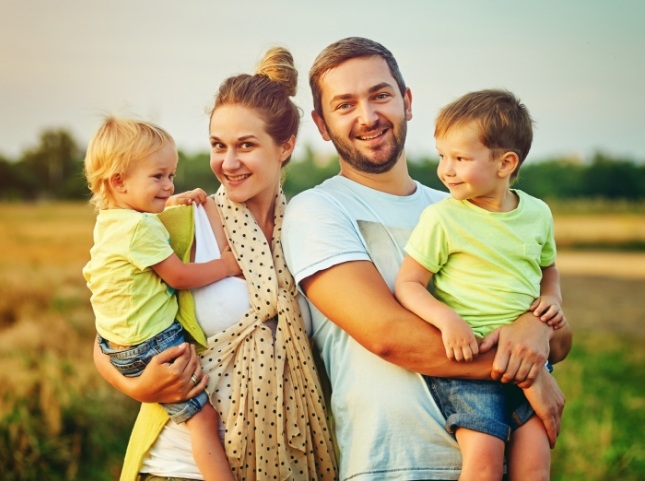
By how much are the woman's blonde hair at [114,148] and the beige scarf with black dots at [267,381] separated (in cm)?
44

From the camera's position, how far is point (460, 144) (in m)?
2.36

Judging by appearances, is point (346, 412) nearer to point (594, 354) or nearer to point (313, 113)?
point (313, 113)

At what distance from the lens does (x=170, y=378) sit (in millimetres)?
2398

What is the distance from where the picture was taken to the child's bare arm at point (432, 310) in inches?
91.0

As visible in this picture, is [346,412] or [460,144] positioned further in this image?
[346,412]

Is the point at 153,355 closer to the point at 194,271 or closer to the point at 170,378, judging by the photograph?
the point at 170,378

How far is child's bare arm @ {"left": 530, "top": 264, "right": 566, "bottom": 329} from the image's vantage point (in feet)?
8.00

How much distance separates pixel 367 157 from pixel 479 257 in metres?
0.66

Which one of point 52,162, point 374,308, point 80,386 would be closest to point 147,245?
point 374,308

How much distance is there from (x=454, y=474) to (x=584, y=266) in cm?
1585

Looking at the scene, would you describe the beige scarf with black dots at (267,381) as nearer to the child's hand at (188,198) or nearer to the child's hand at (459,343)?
the child's hand at (188,198)

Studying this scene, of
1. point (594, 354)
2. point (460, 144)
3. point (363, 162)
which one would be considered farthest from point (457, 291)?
point (594, 354)

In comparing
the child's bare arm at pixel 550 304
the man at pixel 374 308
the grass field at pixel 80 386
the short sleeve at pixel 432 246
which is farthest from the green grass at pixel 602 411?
the short sleeve at pixel 432 246

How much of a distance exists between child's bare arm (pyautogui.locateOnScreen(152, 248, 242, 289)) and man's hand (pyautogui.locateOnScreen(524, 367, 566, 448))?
1104 millimetres
